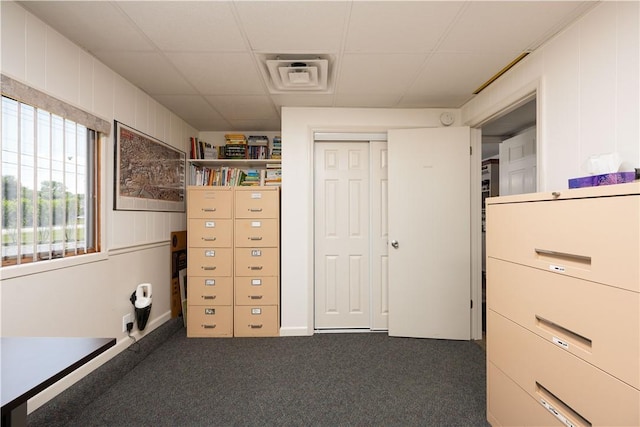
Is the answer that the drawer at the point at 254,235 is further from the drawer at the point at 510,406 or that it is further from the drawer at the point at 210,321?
the drawer at the point at 510,406

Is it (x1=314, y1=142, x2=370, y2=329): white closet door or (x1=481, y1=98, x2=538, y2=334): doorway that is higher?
(x1=481, y1=98, x2=538, y2=334): doorway

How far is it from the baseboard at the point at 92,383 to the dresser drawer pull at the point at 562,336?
2.52 meters

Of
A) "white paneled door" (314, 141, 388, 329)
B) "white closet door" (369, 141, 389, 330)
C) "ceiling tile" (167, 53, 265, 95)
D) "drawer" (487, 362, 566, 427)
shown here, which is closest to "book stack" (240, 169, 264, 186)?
"white paneled door" (314, 141, 388, 329)

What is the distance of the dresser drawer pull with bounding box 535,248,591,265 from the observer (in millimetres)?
1061

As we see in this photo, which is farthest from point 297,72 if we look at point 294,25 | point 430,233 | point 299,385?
point 299,385

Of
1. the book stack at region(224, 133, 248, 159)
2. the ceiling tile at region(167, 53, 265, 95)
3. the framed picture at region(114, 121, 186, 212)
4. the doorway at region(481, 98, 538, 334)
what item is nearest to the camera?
the ceiling tile at region(167, 53, 265, 95)

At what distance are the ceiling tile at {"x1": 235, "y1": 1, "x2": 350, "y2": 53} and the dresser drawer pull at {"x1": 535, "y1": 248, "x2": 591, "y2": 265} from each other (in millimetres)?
1489

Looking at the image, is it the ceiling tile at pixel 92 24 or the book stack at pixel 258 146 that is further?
the book stack at pixel 258 146

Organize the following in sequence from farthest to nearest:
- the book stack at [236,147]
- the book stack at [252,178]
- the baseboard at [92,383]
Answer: the book stack at [236,147]
the book stack at [252,178]
the baseboard at [92,383]

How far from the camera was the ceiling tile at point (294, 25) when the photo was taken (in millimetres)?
1454

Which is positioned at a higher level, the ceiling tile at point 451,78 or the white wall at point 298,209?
the ceiling tile at point 451,78

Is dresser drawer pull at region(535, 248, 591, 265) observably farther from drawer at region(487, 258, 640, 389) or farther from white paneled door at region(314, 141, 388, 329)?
white paneled door at region(314, 141, 388, 329)

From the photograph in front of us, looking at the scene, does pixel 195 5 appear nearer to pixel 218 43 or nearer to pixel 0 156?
pixel 218 43

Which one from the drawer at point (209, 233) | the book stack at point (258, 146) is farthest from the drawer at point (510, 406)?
the book stack at point (258, 146)
